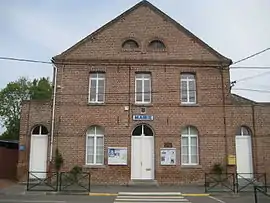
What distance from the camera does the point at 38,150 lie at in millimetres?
20250

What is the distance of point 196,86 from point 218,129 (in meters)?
2.67

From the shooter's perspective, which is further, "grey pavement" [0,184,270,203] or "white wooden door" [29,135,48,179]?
"white wooden door" [29,135,48,179]

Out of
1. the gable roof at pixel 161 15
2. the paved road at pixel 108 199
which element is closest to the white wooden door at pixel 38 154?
the gable roof at pixel 161 15

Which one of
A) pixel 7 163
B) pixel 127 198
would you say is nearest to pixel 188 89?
pixel 127 198

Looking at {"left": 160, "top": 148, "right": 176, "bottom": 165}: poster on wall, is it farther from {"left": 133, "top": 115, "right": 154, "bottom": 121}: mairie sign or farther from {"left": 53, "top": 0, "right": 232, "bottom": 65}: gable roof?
{"left": 53, "top": 0, "right": 232, "bottom": 65}: gable roof

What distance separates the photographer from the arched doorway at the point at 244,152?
20328 millimetres

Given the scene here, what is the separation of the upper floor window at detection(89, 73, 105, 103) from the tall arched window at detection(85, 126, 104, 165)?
1.57 metres

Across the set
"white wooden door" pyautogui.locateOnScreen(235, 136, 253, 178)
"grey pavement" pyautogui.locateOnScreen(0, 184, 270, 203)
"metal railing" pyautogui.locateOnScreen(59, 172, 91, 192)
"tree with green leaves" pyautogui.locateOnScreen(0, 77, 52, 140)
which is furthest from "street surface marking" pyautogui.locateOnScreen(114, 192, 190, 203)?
"tree with green leaves" pyautogui.locateOnScreen(0, 77, 52, 140)

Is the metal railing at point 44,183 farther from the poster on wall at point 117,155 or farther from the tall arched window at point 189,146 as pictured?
the tall arched window at point 189,146

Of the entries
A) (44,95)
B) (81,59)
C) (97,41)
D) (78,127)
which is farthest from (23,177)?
(44,95)

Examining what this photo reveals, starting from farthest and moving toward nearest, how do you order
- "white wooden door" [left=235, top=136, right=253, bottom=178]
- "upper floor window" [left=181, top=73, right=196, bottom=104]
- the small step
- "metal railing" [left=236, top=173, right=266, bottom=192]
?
"upper floor window" [left=181, top=73, right=196, bottom=104] < "white wooden door" [left=235, top=136, right=253, bottom=178] < "metal railing" [left=236, top=173, right=266, bottom=192] < the small step

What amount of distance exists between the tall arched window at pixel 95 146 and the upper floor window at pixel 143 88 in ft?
9.01

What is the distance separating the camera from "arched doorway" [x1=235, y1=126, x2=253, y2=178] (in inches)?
800

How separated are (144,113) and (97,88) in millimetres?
2996
